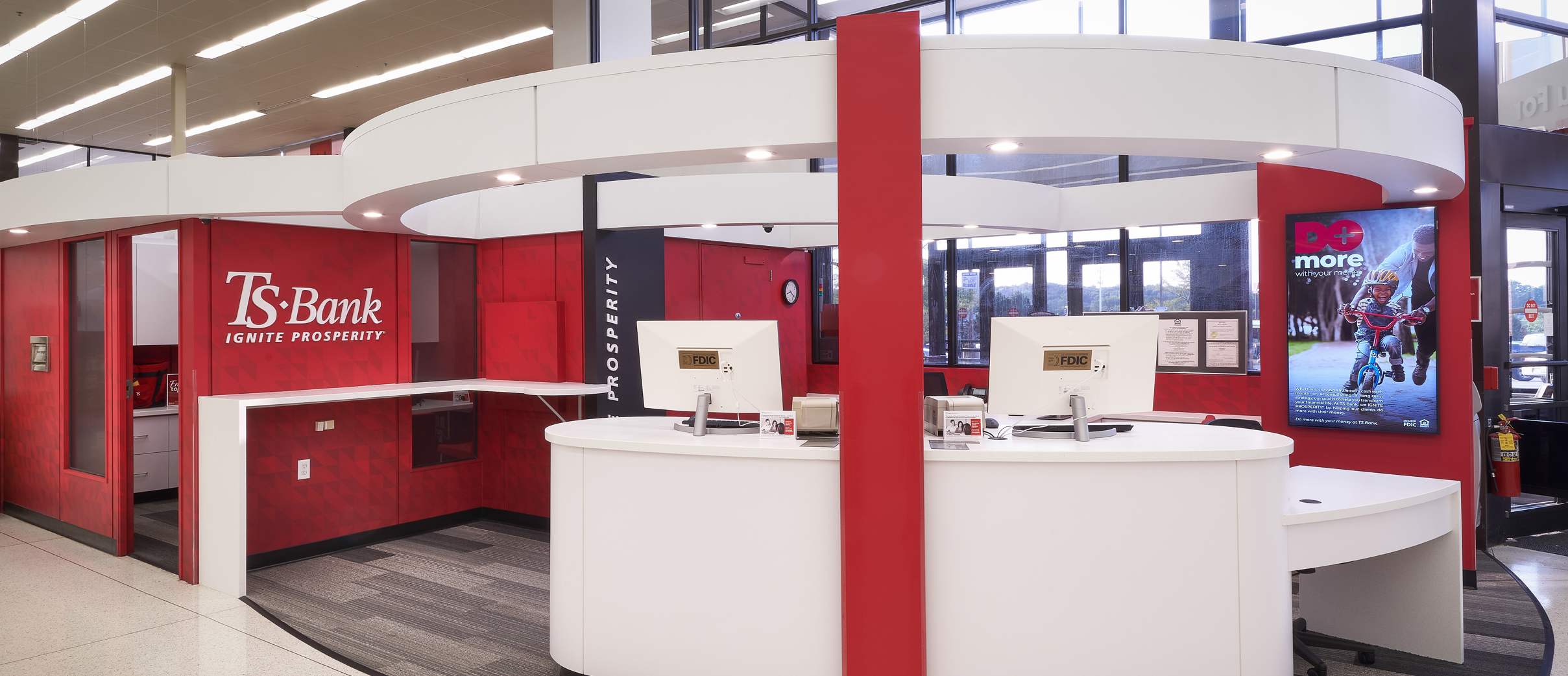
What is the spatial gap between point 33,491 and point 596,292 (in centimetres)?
513

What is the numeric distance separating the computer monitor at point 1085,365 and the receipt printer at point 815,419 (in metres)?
0.69

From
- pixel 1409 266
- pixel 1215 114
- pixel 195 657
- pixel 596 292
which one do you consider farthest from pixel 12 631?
pixel 1409 266

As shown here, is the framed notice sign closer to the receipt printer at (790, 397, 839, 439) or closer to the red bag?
the receipt printer at (790, 397, 839, 439)

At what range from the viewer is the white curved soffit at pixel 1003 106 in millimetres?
2863

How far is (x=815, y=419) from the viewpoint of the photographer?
134 inches

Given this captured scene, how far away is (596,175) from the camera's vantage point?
568cm

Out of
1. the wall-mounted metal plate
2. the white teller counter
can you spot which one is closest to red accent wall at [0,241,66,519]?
the wall-mounted metal plate

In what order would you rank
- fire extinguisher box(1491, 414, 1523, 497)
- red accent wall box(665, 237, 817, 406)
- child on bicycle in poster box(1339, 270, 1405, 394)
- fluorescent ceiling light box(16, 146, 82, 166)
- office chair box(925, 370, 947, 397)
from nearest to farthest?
child on bicycle in poster box(1339, 270, 1405, 394), fire extinguisher box(1491, 414, 1523, 497), office chair box(925, 370, 947, 397), red accent wall box(665, 237, 817, 406), fluorescent ceiling light box(16, 146, 82, 166)

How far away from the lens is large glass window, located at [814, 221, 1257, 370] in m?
6.86

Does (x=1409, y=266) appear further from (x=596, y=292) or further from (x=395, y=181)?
(x=395, y=181)

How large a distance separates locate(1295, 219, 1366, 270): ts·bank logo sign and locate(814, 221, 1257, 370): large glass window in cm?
169

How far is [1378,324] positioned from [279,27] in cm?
892

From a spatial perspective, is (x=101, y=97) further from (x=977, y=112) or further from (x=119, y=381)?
(x=977, y=112)

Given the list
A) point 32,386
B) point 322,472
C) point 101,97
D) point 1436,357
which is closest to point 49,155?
point 101,97
